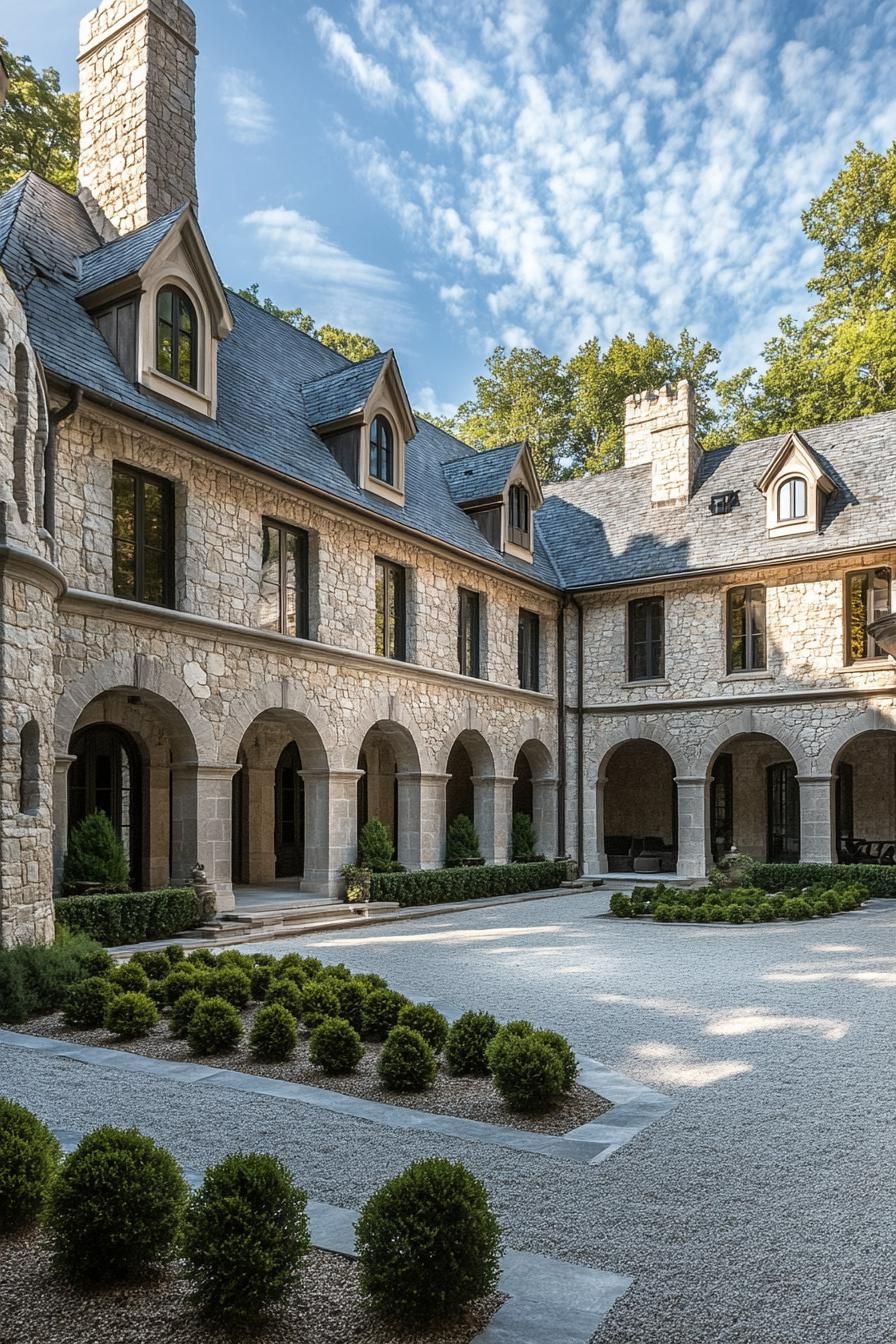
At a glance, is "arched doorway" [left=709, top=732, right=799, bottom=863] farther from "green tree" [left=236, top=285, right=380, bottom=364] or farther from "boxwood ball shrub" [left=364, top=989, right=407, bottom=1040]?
"boxwood ball shrub" [left=364, top=989, right=407, bottom=1040]

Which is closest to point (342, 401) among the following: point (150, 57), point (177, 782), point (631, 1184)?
point (150, 57)

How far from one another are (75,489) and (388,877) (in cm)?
760

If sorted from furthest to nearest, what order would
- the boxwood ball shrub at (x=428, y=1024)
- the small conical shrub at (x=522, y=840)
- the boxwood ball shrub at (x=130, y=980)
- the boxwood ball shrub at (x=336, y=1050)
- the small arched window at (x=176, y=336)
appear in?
the small conical shrub at (x=522, y=840), the small arched window at (x=176, y=336), the boxwood ball shrub at (x=130, y=980), the boxwood ball shrub at (x=428, y=1024), the boxwood ball shrub at (x=336, y=1050)

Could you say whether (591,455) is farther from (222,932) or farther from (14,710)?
(14,710)

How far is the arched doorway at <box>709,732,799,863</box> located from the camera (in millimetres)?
23797

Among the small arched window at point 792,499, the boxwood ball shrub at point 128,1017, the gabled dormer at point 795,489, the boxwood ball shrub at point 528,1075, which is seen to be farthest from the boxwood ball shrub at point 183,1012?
the small arched window at point 792,499

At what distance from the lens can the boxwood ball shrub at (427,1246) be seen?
10.3 ft

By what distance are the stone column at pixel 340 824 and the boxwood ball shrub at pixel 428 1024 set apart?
9.02 meters

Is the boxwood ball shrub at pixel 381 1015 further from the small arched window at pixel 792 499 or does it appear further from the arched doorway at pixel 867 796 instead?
the arched doorway at pixel 867 796

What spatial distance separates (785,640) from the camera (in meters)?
20.9

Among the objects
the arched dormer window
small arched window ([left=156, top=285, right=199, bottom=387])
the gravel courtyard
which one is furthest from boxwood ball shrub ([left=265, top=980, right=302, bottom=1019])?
the arched dormer window

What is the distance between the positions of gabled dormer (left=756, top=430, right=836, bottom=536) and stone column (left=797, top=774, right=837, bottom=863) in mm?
5141

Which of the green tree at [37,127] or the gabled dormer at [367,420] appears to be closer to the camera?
the gabled dormer at [367,420]

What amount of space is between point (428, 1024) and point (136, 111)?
1519cm
